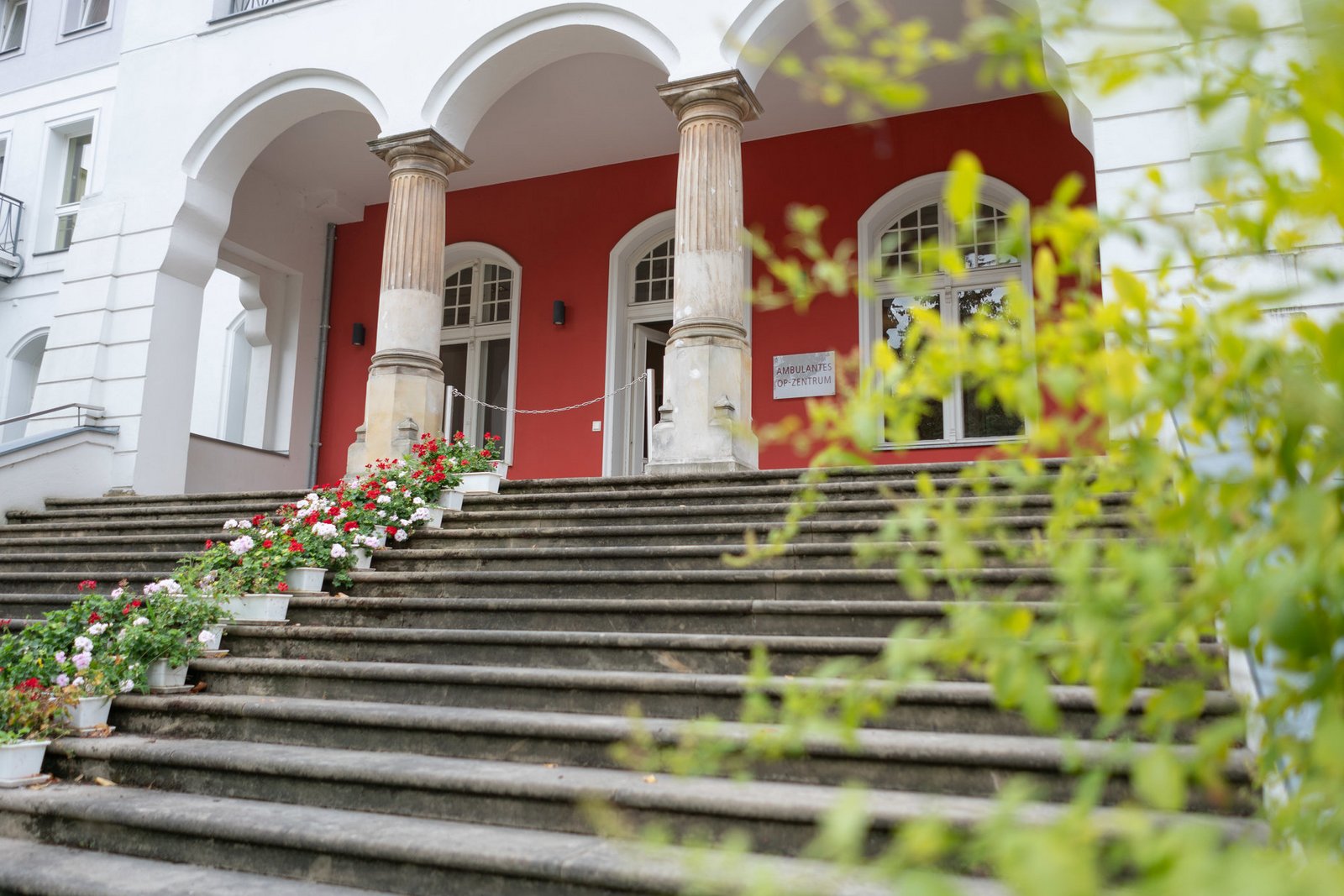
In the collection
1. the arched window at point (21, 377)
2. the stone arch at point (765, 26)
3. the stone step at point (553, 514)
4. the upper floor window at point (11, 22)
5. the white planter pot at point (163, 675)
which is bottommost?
the white planter pot at point (163, 675)

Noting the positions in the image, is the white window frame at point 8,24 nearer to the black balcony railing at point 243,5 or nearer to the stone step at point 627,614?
the black balcony railing at point 243,5

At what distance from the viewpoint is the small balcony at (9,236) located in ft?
45.4

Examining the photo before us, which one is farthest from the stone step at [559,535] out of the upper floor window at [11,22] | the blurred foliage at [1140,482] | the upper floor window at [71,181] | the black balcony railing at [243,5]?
the upper floor window at [11,22]

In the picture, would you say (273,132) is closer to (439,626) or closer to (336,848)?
(439,626)

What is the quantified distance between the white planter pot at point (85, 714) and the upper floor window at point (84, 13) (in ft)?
41.8

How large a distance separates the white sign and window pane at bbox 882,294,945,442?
2.35 feet

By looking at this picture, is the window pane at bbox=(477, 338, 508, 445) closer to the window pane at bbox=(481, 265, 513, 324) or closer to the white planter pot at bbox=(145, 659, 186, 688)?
the window pane at bbox=(481, 265, 513, 324)

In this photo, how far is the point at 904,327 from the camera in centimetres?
1077

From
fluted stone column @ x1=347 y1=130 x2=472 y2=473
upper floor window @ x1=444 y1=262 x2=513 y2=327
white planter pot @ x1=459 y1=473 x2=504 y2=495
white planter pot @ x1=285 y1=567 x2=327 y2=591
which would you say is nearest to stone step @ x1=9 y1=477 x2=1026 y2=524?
white planter pot @ x1=459 y1=473 x2=504 y2=495

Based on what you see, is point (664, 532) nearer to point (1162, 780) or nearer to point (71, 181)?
point (1162, 780)

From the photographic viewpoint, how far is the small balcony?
545 inches

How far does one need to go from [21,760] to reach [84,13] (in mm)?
13407

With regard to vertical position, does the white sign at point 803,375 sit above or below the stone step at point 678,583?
above


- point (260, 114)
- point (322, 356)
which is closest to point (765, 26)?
point (260, 114)
